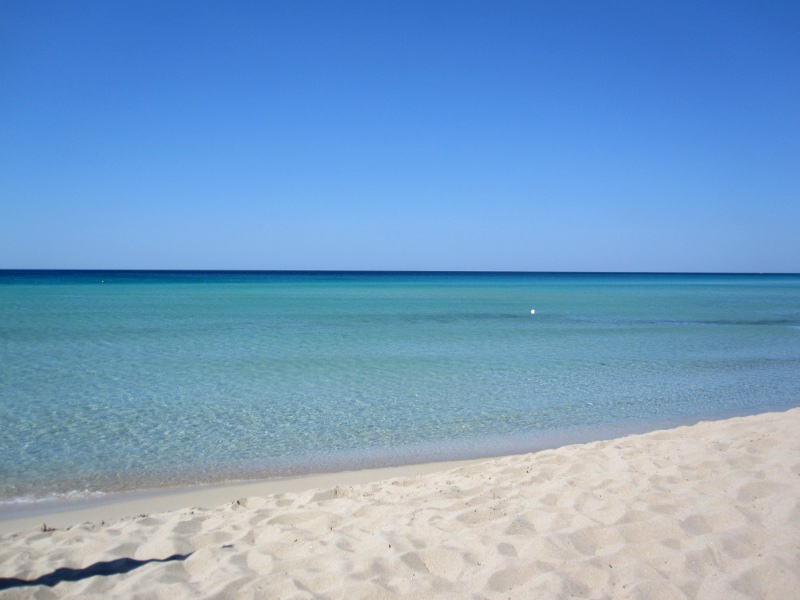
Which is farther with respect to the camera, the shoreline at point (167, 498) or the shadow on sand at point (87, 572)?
the shoreline at point (167, 498)

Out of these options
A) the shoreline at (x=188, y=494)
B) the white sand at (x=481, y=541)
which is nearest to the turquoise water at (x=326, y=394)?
the shoreline at (x=188, y=494)

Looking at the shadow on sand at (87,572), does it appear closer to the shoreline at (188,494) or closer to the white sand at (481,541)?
the white sand at (481,541)

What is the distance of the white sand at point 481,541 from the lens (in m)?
3.55

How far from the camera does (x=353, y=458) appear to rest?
755cm

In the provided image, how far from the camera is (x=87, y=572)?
4.04 m

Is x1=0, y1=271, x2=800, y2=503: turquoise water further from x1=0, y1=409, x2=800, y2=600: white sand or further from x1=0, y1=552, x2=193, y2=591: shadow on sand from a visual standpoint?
x1=0, y1=552, x2=193, y2=591: shadow on sand

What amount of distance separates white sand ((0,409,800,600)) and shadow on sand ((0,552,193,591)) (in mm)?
17

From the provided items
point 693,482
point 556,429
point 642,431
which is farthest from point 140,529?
point 642,431

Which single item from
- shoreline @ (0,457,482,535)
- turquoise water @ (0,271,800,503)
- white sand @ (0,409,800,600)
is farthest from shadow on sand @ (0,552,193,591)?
turquoise water @ (0,271,800,503)

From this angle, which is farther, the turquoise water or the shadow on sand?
the turquoise water

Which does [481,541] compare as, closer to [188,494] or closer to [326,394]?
[188,494]

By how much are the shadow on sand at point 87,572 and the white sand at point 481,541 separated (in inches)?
0.7

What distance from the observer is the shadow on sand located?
3883 millimetres

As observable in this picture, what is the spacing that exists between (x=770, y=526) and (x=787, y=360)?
558 inches
